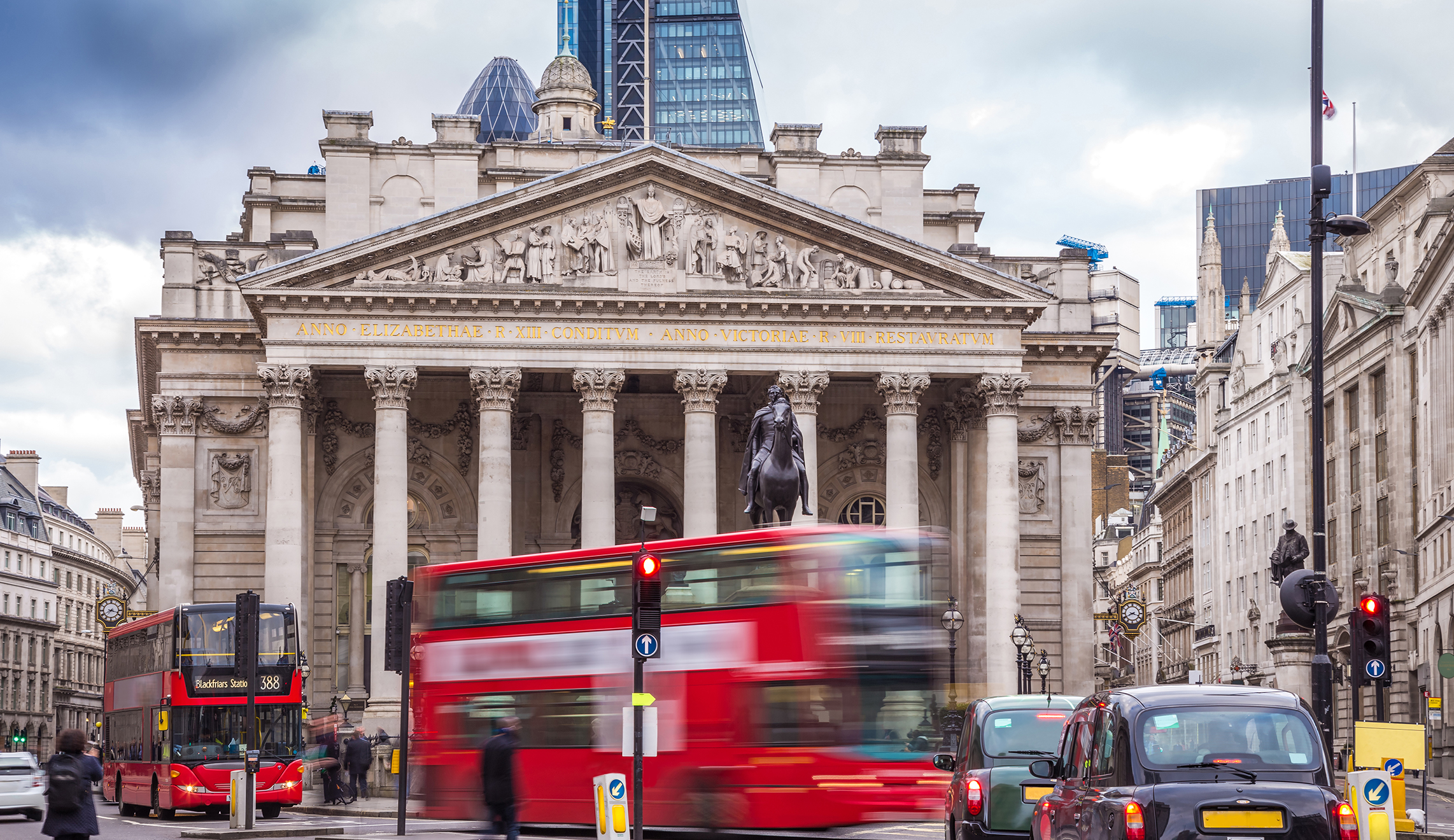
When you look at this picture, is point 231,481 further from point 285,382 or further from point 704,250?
point 704,250

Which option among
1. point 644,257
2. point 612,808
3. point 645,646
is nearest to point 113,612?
point 644,257

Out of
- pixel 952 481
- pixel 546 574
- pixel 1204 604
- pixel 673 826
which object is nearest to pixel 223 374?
pixel 952 481

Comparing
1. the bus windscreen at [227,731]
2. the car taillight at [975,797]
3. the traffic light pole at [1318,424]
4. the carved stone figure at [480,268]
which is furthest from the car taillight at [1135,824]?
the carved stone figure at [480,268]

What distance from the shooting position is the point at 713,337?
62.8 meters

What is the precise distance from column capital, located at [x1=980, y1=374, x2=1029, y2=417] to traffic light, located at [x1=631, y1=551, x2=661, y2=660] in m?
38.5

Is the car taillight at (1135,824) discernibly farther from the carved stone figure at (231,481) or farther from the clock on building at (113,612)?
the clock on building at (113,612)

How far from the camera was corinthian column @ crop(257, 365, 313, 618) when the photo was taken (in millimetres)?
60969

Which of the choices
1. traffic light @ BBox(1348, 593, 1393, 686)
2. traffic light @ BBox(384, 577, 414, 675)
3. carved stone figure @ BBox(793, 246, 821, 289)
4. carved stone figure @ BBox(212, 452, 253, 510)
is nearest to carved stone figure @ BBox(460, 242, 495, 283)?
carved stone figure @ BBox(793, 246, 821, 289)

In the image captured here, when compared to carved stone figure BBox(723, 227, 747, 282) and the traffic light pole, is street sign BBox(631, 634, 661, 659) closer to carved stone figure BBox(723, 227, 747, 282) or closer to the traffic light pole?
the traffic light pole

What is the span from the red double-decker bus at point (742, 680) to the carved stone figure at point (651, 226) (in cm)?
2960

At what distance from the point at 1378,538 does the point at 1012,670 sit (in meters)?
24.6

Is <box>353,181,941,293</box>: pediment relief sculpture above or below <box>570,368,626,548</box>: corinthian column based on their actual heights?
above

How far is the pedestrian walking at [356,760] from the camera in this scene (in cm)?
4800

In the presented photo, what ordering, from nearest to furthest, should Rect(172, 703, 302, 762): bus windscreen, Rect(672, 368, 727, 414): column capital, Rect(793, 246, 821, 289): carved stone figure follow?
Rect(172, 703, 302, 762): bus windscreen → Rect(672, 368, 727, 414): column capital → Rect(793, 246, 821, 289): carved stone figure
